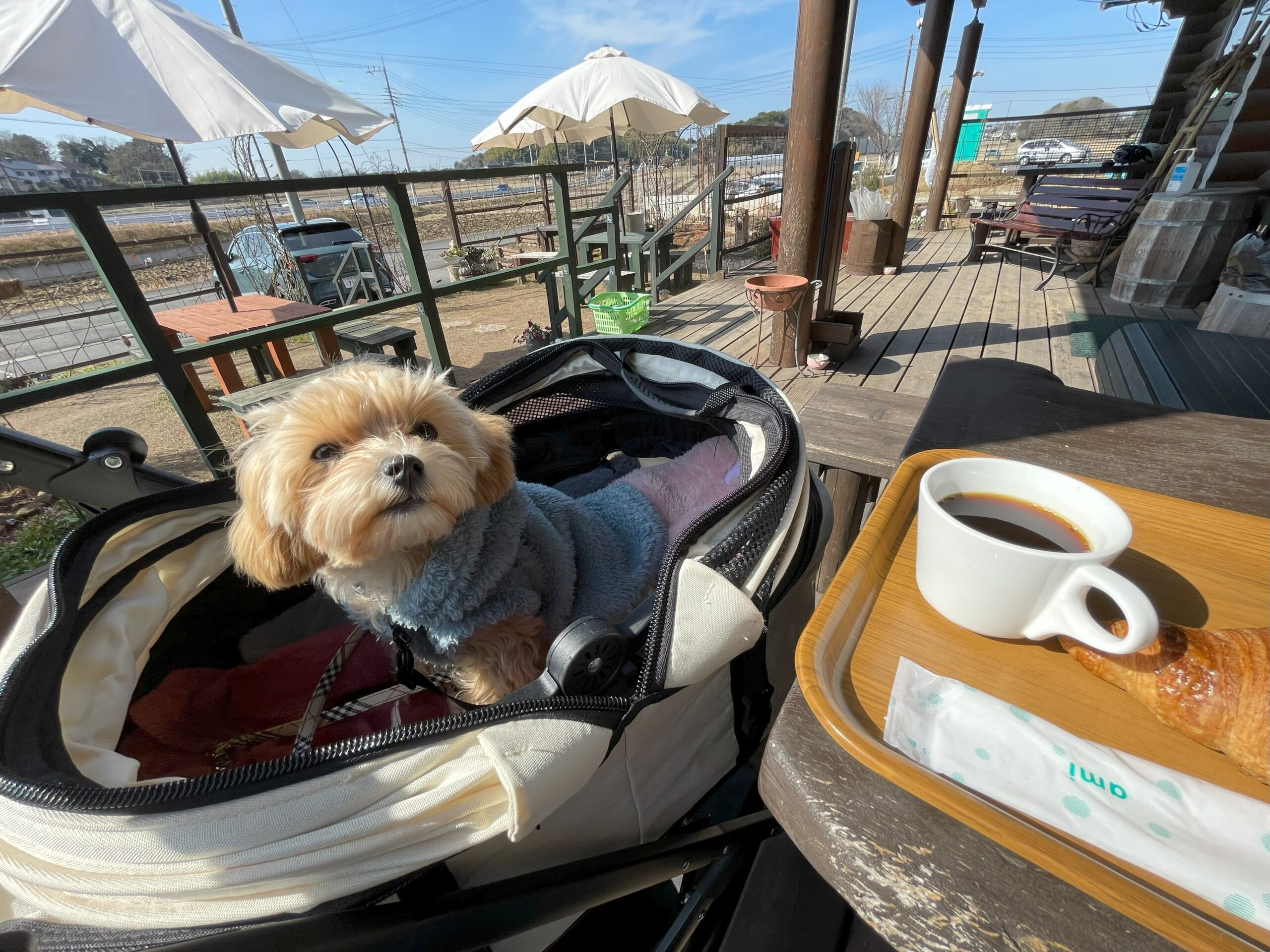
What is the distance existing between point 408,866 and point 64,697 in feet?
2.35

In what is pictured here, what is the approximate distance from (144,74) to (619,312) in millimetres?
4135

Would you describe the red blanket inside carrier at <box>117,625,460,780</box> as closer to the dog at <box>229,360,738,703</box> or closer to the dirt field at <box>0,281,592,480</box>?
the dog at <box>229,360,738,703</box>

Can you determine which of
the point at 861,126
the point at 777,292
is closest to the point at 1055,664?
the point at 777,292

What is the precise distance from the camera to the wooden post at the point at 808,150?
111 inches

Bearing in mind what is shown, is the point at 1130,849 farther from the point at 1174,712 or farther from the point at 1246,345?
the point at 1246,345

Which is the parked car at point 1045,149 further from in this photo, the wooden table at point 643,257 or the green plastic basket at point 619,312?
the green plastic basket at point 619,312

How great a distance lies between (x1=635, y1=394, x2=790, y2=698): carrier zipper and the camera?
747 mm

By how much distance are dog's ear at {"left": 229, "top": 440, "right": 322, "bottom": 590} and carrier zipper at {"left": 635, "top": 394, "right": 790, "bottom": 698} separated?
2.91ft

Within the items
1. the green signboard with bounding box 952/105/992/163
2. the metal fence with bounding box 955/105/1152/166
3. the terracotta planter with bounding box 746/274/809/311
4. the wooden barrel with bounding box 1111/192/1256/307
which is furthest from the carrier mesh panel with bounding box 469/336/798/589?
the green signboard with bounding box 952/105/992/163

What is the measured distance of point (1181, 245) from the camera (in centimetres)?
388

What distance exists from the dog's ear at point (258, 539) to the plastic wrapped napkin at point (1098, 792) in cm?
127

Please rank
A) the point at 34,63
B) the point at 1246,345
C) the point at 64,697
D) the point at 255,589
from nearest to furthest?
the point at 64,697, the point at 255,589, the point at 1246,345, the point at 34,63

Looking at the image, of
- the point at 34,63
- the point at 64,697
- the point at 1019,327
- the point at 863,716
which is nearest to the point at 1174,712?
the point at 863,716

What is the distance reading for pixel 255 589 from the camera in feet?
5.00
